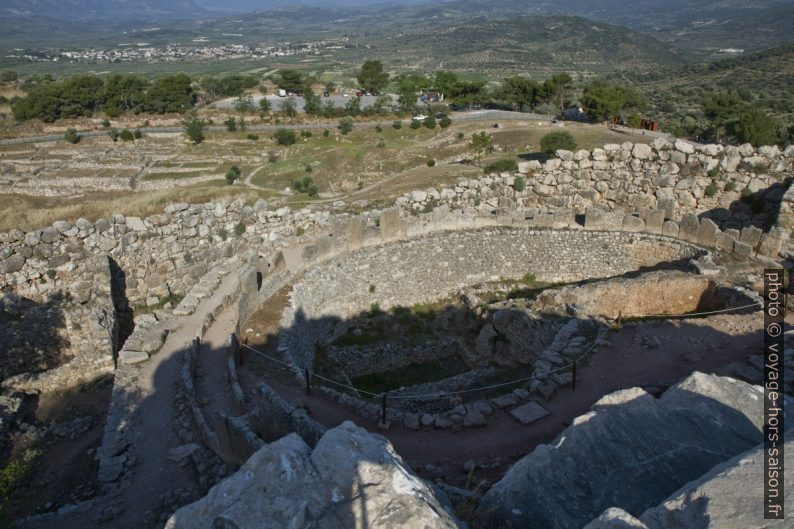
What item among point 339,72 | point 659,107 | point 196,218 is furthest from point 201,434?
point 339,72

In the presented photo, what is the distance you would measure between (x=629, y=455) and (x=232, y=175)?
46928 millimetres

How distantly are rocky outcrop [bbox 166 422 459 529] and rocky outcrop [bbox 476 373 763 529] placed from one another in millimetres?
1523

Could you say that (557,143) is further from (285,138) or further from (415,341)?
(285,138)

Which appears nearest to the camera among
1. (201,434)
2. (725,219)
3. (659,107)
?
(201,434)

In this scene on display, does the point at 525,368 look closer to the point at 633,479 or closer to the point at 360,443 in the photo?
the point at 633,479

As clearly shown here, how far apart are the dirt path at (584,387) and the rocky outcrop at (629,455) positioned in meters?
2.40

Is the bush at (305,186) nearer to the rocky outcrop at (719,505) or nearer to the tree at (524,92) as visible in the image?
the rocky outcrop at (719,505)

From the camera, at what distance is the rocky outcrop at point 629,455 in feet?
21.0

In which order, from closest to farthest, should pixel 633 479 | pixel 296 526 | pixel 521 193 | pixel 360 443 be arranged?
pixel 296 526, pixel 360 443, pixel 633 479, pixel 521 193

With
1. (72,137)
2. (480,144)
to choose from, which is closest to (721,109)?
(480,144)

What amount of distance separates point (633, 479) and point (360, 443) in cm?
338

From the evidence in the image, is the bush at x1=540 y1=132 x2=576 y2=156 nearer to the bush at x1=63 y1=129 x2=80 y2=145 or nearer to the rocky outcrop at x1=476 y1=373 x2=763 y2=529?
the rocky outcrop at x1=476 y1=373 x2=763 y2=529

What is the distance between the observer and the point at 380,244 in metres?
18.8

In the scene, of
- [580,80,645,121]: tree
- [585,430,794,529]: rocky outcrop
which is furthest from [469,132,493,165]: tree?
[585,430,794,529]: rocky outcrop
